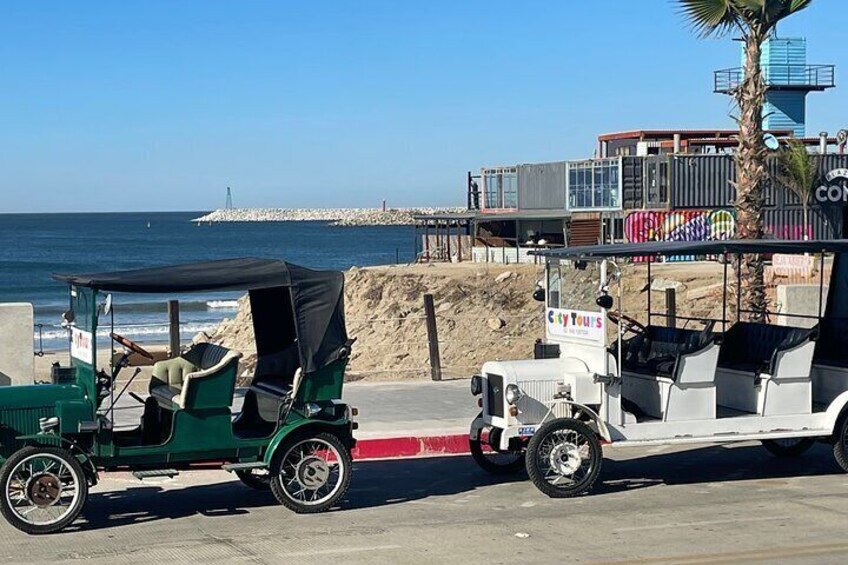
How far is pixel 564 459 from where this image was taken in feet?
35.9

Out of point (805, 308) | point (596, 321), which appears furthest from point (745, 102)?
point (596, 321)

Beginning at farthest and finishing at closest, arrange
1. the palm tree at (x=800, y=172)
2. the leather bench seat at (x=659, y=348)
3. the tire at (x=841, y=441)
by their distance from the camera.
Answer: the palm tree at (x=800, y=172) < the tire at (x=841, y=441) < the leather bench seat at (x=659, y=348)

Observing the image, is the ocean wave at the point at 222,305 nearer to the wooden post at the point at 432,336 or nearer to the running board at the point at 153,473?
the wooden post at the point at 432,336

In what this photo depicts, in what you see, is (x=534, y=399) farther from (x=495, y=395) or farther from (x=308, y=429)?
(x=308, y=429)

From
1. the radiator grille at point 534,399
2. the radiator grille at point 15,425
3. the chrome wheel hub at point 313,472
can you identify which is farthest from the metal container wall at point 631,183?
the radiator grille at point 15,425

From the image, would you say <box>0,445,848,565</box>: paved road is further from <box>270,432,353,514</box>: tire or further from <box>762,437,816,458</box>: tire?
<box>762,437,816,458</box>: tire

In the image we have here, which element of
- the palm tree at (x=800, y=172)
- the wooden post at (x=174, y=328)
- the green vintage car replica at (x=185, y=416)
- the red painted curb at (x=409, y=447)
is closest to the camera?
the green vintage car replica at (x=185, y=416)

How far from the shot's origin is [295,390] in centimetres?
1058

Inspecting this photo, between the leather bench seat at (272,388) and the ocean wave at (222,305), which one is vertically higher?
the leather bench seat at (272,388)

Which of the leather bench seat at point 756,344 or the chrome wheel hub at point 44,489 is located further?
the leather bench seat at point 756,344

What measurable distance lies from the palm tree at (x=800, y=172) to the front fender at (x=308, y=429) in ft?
146

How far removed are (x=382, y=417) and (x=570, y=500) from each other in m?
4.36

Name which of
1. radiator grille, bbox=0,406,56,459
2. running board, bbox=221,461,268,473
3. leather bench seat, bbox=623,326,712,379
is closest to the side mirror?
leather bench seat, bbox=623,326,712,379

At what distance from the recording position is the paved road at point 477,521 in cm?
898
